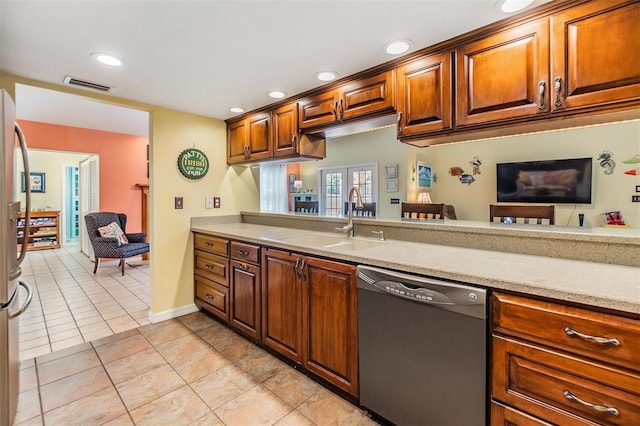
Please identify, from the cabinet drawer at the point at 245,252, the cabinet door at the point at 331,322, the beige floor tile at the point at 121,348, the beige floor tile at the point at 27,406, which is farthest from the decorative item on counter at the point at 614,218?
the beige floor tile at the point at 27,406

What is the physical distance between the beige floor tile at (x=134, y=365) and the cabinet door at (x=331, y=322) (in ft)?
3.76

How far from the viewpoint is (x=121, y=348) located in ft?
7.92

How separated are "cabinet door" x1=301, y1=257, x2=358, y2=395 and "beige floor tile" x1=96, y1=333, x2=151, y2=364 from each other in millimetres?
1457

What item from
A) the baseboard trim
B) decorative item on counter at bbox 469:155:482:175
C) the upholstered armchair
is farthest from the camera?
decorative item on counter at bbox 469:155:482:175

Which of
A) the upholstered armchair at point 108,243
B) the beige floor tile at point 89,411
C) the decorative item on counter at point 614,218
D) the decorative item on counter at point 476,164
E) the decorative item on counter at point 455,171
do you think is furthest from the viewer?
the decorative item on counter at point 455,171

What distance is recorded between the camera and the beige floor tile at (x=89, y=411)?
1.62m

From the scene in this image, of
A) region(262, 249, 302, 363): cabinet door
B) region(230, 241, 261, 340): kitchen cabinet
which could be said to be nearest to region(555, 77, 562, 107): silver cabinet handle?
region(262, 249, 302, 363): cabinet door

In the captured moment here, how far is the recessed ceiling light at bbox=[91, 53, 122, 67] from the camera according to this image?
1917 mm

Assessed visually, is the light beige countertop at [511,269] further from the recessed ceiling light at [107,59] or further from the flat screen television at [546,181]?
the flat screen television at [546,181]

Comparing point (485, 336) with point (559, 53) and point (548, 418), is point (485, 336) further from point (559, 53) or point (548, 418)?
point (559, 53)

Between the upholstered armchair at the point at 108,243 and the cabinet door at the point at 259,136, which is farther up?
the cabinet door at the point at 259,136

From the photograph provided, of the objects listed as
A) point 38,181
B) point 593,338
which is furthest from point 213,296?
point 38,181

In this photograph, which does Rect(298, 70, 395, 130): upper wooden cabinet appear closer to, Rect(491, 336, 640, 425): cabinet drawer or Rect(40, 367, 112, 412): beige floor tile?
Rect(491, 336, 640, 425): cabinet drawer

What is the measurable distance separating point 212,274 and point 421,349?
215cm
